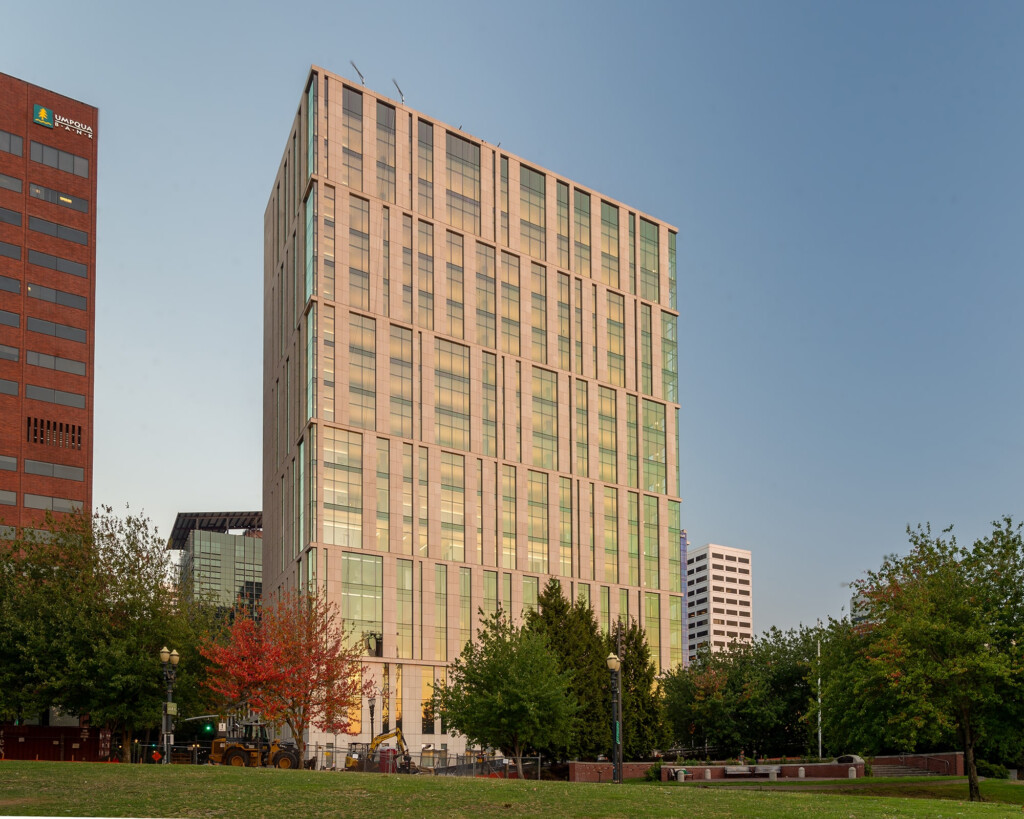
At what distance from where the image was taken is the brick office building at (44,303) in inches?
3949

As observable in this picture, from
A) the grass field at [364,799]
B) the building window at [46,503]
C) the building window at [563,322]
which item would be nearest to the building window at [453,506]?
the building window at [563,322]

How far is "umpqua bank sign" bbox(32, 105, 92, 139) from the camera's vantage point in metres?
108

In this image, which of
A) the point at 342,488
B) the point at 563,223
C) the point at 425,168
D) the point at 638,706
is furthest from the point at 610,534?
the point at 425,168

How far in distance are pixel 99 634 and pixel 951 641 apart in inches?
1711

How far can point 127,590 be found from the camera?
6000cm

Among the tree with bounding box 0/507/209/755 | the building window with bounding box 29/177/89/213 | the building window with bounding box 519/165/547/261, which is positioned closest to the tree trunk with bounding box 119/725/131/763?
the tree with bounding box 0/507/209/755

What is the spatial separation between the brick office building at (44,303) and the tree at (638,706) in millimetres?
57712

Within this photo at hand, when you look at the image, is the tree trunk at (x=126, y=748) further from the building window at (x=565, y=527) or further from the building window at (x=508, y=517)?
the building window at (x=565, y=527)

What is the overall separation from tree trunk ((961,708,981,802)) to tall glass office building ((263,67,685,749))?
51564mm

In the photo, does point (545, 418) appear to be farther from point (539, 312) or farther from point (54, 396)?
point (54, 396)

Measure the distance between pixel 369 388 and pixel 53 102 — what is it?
4967cm

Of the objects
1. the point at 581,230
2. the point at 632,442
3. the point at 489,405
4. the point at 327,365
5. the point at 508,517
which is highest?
the point at 581,230

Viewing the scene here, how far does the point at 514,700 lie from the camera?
52.1m

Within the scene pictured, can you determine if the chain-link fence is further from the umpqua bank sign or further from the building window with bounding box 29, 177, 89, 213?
the umpqua bank sign
